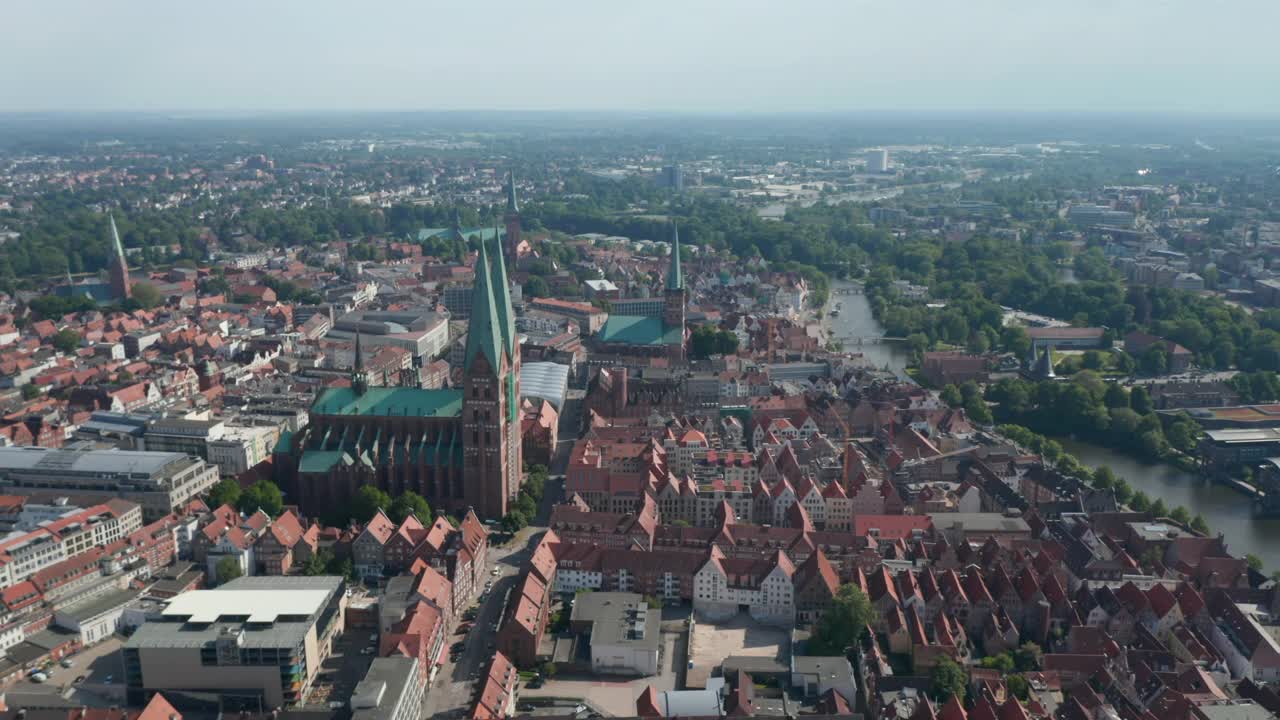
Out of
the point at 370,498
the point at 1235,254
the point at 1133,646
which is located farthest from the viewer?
the point at 1235,254

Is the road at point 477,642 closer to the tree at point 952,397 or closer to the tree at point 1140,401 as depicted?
the tree at point 952,397

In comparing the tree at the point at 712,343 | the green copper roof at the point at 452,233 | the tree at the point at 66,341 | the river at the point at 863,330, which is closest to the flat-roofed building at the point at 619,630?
the tree at the point at 712,343

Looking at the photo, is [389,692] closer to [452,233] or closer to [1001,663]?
[1001,663]

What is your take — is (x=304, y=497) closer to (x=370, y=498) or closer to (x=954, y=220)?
(x=370, y=498)

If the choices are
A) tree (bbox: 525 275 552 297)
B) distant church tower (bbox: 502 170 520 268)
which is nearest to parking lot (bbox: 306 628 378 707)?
tree (bbox: 525 275 552 297)

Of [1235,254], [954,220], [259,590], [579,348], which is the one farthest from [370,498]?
[954,220]

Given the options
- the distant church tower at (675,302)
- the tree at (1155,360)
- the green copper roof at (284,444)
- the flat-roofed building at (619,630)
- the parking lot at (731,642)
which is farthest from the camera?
the distant church tower at (675,302)

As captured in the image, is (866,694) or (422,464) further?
(422,464)

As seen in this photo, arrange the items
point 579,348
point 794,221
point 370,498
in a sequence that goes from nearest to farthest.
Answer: point 370,498, point 579,348, point 794,221
